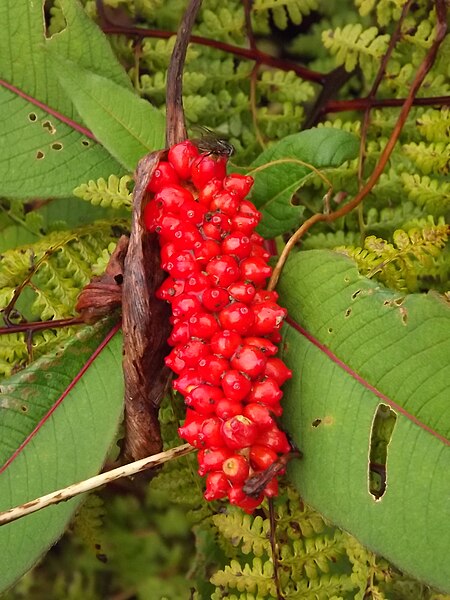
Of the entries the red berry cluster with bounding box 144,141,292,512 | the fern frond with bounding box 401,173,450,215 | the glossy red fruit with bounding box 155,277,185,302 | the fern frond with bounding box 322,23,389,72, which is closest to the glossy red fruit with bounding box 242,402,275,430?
the red berry cluster with bounding box 144,141,292,512

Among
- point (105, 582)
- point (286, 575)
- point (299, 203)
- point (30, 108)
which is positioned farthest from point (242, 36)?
point (105, 582)

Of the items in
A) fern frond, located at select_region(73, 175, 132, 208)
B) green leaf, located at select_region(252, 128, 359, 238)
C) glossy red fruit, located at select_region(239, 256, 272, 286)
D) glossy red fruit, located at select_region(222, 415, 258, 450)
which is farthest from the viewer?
fern frond, located at select_region(73, 175, 132, 208)

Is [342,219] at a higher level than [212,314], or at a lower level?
lower

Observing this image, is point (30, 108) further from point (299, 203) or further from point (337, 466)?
point (337, 466)

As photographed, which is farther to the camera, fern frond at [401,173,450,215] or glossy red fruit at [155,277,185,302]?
fern frond at [401,173,450,215]

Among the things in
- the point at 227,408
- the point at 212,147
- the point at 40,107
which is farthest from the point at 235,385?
the point at 40,107

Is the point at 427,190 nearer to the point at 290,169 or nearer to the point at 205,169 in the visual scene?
the point at 290,169

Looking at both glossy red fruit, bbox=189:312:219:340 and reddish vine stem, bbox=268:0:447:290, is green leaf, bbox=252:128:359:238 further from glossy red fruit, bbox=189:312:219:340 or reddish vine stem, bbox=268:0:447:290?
glossy red fruit, bbox=189:312:219:340
